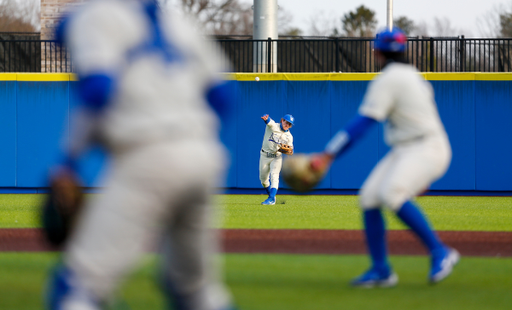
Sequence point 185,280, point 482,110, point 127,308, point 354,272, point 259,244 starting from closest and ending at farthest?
point 185,280, point 127,308, point 354,272, point 259,244, point 482,110

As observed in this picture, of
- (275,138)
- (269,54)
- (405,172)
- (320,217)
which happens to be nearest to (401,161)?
(405,172)

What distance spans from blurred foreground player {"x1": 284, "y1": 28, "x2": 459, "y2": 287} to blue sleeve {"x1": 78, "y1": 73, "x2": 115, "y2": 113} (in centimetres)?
265

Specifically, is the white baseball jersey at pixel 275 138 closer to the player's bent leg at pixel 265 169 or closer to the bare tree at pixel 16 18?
the player's bent leg at pixel 265 169

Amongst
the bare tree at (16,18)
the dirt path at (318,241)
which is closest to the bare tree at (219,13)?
the bare tree at (16,18)

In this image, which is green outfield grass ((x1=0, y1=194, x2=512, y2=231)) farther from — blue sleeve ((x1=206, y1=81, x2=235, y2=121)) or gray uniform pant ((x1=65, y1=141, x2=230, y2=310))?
gray uniform pant ((x1=65, y1=141, x2=230, y2=310))

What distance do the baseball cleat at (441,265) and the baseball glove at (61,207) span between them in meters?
3.13

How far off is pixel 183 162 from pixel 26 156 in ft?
58.6

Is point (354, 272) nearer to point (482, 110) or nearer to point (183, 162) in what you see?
point (183, 162)

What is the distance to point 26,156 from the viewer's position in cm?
1914

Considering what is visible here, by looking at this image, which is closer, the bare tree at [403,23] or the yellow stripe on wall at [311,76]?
the yellow stripe on wall at [311,76]

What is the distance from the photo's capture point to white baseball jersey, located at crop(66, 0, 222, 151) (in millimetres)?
2453

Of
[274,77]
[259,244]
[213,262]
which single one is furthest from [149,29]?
[274,77]

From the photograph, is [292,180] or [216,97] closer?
[216,97]

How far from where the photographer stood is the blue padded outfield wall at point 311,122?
61.9ft
